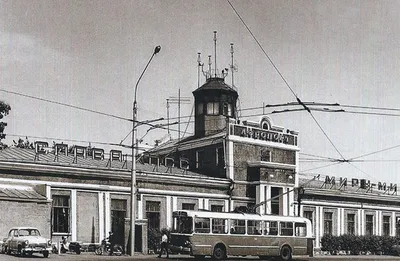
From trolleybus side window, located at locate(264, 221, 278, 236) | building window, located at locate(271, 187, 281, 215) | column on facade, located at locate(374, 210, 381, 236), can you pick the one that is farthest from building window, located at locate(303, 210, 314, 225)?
trolleybus side window, located at locate(264, 221, 278, 236)

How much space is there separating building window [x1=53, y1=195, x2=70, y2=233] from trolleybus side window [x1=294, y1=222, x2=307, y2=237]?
507 inches

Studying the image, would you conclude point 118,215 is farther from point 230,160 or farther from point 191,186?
point 230,160

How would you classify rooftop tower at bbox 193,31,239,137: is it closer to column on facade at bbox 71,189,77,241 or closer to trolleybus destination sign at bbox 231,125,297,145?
trolleybus destination sign at bbox 231,125,297,145

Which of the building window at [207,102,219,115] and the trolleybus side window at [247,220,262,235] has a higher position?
the building window at [207,102,219,115]

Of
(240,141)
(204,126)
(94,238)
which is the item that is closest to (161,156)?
(204,126)

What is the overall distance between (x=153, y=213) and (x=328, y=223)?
712 inches

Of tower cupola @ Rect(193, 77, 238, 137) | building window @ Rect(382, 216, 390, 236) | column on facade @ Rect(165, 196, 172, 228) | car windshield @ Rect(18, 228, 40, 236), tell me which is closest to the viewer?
car windshield @ Rect(18, 228, 40, 236)

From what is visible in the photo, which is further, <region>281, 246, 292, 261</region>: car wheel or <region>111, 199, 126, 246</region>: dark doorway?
<region>111, 199, 126, 246</region>: dark doorway

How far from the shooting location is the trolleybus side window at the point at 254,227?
3488cm

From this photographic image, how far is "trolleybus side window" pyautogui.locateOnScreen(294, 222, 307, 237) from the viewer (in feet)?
122

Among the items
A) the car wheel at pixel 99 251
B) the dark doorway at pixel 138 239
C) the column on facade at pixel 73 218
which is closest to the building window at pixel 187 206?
the dark doorway at pixel 138 239

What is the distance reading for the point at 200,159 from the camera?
49.1 m

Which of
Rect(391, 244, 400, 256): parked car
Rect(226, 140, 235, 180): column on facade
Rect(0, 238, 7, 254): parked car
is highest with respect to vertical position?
Rect(226, 140, 235, 180): column on facade

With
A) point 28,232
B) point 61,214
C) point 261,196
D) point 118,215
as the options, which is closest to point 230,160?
point 261,196
